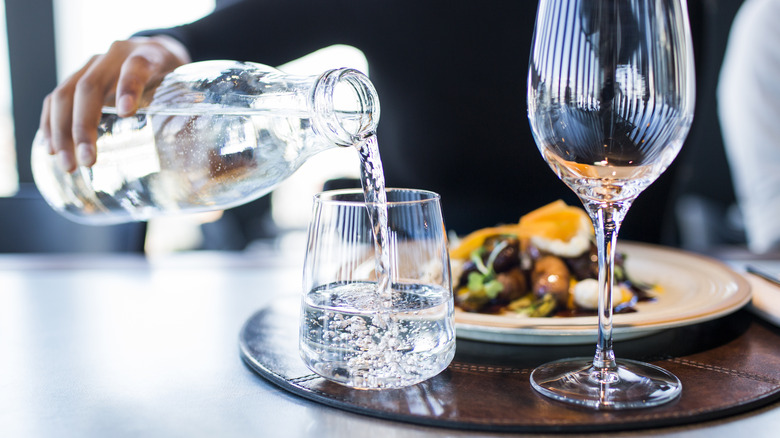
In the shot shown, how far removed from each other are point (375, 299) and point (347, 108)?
0.20 m

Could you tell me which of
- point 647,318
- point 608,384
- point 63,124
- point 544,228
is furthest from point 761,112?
point 63,124

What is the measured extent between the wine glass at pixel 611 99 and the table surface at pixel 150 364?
181mm

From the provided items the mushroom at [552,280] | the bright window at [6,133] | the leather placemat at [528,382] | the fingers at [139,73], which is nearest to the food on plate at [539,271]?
the mushroom at [552,280]

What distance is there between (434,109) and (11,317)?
95cm

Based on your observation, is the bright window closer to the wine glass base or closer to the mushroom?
the mushroom

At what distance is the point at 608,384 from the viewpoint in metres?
0.57

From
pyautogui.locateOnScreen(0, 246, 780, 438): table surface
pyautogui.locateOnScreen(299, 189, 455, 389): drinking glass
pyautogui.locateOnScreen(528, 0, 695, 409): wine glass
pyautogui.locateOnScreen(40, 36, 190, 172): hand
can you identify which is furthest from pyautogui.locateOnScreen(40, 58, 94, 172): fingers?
pyautogui.locateOnScreen(528, 0, 695, 409): wine glass

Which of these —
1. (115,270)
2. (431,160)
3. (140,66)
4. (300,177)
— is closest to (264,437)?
(140,66)

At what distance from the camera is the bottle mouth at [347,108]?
2.13 feet

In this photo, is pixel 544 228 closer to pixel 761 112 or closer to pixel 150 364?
pixel 150 364

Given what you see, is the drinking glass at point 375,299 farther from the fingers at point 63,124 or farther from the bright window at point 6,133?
the bright window at point 6,133

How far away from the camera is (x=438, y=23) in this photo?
4.91ft

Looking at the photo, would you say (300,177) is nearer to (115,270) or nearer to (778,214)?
(778,214)

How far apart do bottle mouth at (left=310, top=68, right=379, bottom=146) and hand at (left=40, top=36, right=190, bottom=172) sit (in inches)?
10.4
